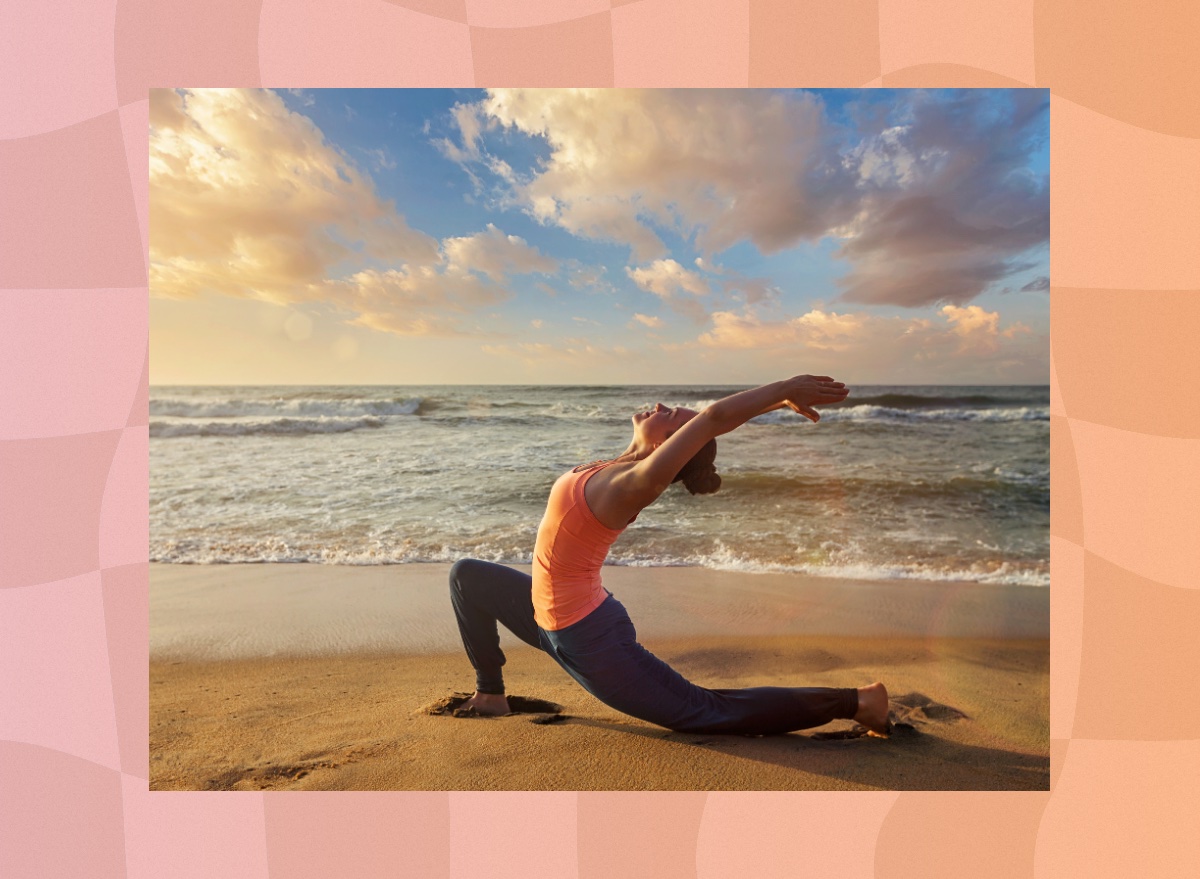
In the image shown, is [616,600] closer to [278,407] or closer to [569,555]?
[569,555]

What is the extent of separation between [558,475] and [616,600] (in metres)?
4.48

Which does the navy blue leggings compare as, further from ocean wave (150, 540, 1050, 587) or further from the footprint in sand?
ocean wave (150, 540, 1050, 587)

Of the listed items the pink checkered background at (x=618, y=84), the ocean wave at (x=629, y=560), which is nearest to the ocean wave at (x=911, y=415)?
the ocean wave at (x=629, y=560)

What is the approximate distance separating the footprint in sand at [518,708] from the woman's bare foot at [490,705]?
0.02 metres

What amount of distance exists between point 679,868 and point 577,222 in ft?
10.4

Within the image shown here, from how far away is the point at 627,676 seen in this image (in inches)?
69.9

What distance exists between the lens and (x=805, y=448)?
24.1 feet

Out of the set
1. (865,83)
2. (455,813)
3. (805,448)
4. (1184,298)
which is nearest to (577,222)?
(865,83)

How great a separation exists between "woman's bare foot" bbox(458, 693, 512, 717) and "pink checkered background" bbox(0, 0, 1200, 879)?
1.09m

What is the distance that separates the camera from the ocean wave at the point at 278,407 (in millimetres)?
7523

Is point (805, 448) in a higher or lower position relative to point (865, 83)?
lower

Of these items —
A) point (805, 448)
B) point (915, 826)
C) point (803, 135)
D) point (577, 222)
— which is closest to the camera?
→ point (915, 826)

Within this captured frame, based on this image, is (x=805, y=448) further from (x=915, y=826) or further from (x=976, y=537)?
(x=915, y=826)

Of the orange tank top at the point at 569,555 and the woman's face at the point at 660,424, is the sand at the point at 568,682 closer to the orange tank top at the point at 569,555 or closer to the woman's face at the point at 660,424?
the orange tank top at the point at 569,555
